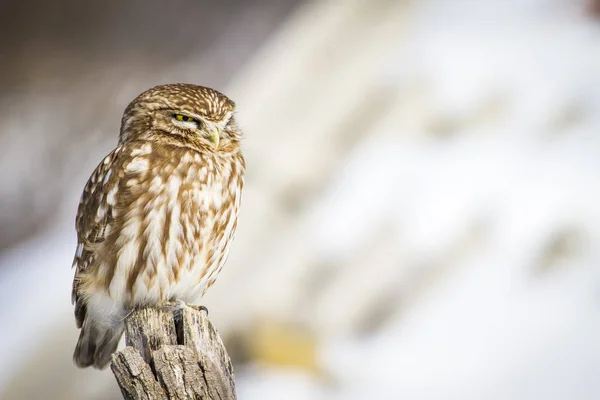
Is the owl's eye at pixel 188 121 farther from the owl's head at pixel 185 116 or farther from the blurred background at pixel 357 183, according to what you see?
the blurred background at pixel 357 183

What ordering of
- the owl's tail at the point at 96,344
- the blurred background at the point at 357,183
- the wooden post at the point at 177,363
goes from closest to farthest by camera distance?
the wooden post at the point at 177,363
the owl's tail at the point at 96,344
the blurred background at the point at 357,183

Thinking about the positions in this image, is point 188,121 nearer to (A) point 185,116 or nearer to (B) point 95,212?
(A) point 185,116

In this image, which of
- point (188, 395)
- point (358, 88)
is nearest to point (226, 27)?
point (358, 88)

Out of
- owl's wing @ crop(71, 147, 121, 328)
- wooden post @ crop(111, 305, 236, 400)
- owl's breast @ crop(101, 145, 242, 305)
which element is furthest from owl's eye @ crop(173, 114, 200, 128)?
wooden post @ crop(111, 305, 236, 400)

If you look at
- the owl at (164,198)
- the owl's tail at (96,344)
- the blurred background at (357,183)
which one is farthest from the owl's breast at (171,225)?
the blurred background at (357,183)

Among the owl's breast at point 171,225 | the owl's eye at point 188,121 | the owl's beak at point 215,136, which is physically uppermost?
the owl's eye at point 188,121
